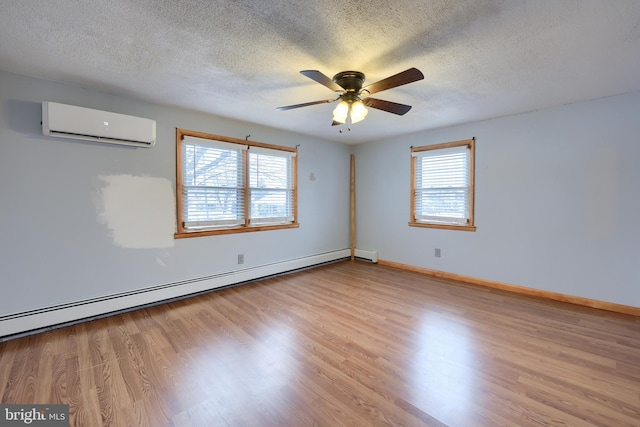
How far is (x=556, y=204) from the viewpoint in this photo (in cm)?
344

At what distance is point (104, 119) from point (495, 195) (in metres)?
4.83

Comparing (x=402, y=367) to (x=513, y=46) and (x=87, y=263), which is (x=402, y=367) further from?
(x=87, y=263)

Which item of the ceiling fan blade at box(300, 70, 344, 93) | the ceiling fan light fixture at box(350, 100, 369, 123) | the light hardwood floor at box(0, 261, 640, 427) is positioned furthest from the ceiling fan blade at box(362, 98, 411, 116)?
the light hardwood floor at box(0, 261, 640, 427)

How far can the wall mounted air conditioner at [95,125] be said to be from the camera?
2.52 m

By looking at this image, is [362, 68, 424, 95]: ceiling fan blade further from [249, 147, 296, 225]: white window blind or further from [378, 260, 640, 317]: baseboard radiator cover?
[378, 260, 640, 317]: baseboard radiator cover

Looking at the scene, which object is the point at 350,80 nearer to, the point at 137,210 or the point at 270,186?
the point at 270,186

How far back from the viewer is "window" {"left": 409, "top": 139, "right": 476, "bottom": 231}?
4.19 m

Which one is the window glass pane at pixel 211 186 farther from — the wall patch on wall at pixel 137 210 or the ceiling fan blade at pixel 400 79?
the ceiling fan blade at pixel 400 79

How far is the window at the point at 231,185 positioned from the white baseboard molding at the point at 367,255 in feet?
5.26

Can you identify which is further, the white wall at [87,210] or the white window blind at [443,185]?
the white window blind at [443,185]

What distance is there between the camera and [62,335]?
2537mm

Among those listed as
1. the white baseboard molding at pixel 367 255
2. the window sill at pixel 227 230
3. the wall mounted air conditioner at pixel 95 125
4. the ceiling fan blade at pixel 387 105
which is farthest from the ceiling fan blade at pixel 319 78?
the white baseboard molding at pixel 367 255

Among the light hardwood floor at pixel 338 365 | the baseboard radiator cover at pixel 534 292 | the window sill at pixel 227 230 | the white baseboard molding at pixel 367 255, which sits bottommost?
the light hardwood floor at pixel 338 365

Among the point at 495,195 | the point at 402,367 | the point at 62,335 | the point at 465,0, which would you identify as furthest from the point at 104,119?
the point at 495,195
